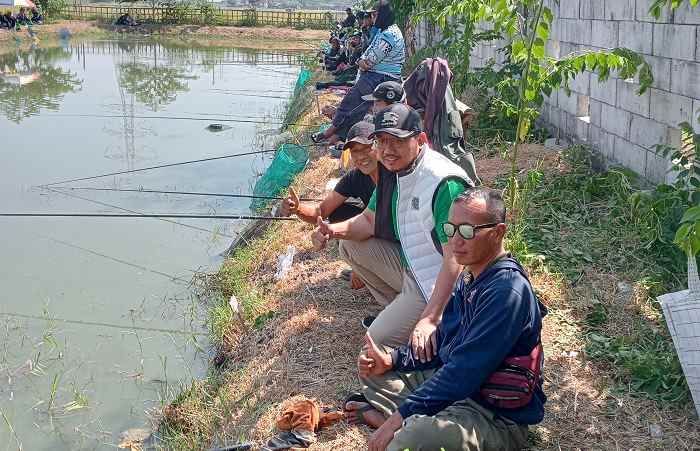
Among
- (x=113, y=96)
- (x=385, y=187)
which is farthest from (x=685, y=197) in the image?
(x=113, y=96)

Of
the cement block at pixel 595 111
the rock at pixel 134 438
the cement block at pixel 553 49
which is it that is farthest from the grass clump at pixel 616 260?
the rock at pixel 134 438

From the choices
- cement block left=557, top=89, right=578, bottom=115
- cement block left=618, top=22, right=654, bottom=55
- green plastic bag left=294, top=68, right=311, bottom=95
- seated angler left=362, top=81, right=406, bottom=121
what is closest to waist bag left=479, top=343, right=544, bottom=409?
seated angler left=362, top=81, right=406, bottom=121

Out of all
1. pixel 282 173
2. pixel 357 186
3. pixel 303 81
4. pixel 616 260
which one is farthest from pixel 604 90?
pixel 303 81

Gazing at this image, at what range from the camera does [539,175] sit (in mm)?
5980

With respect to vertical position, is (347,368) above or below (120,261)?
above

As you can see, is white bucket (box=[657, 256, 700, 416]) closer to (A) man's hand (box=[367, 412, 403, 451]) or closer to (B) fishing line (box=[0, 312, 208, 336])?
(A) man's hand (box=[367, 412, 403, 451])

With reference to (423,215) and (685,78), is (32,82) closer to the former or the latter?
(685,78)

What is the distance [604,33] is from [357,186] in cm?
277

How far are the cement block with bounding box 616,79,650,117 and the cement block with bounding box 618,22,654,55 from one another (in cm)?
26

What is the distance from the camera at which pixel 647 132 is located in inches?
224

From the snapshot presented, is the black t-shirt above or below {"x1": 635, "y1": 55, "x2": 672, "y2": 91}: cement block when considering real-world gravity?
below

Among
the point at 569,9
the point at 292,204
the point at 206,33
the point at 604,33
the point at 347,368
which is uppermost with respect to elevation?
the point at 206,33

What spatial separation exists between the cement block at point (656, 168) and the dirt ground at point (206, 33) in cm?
3017

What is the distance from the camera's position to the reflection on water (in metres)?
17.1
